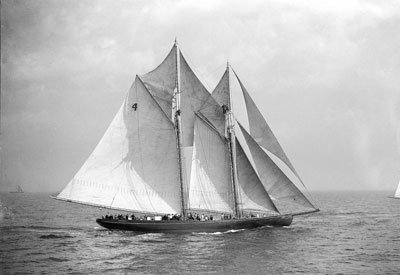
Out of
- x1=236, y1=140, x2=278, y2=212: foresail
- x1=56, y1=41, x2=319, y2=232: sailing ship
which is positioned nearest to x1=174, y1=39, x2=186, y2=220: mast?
x1=56, y1=41, x2=319, y2=232: sailing ship

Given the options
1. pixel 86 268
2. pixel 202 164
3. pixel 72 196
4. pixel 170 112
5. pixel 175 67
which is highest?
pixel 175 67

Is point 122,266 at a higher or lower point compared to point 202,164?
lower

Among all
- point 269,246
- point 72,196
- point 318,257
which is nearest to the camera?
point 318,257

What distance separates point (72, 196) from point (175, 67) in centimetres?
1963

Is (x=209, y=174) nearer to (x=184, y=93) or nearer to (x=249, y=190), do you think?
(x=249, y=190)

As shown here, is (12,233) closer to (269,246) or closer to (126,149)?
(126,149)

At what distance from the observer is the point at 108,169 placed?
56875mm

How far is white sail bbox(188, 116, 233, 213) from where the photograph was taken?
58312 mm

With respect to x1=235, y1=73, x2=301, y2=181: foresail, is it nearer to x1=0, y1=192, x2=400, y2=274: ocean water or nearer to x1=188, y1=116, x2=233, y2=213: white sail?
x1=188, y1=116, x2=233, y2=213: white sail

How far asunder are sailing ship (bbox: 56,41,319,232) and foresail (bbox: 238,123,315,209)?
0.12 meters

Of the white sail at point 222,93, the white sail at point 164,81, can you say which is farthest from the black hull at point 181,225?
the white sail at point 222,93

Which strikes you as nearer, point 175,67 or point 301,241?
point 301,241

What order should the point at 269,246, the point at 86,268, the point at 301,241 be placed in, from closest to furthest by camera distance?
the point at 86,268, the point at 269,246, the point at 301,241

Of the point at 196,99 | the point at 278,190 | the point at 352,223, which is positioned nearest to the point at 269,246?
the point at 278,190
